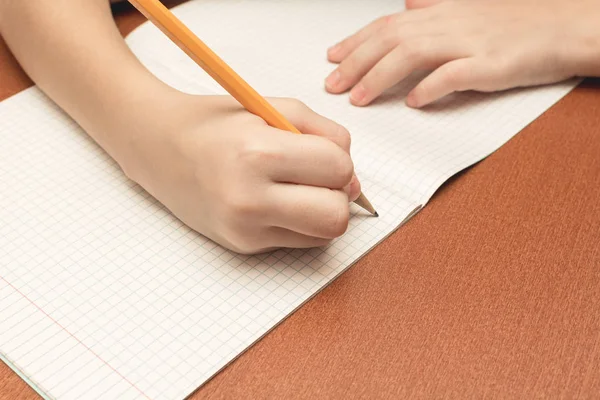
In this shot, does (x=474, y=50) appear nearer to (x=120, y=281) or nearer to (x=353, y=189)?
(x=353, y=189)

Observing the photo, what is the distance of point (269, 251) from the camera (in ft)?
1.68

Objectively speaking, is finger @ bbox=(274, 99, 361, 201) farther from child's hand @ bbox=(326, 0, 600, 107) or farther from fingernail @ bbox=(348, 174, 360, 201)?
child's hand @ bbox=(326, 0, 600, 107)

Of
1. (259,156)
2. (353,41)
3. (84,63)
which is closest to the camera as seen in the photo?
(259,156)

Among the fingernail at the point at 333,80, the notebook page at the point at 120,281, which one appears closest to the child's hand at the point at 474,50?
the fingernail at the point at 333,80

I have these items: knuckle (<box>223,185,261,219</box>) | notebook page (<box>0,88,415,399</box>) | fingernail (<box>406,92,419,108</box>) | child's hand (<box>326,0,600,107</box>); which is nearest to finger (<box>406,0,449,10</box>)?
child's hand (<box>326,0,600,107</box>)

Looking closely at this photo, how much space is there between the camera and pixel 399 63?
0.67m

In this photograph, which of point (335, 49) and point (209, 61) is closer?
point (209, 61)

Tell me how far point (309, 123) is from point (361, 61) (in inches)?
8.1

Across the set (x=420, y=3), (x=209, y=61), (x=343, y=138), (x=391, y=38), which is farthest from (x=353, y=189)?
(x=420, y=3)

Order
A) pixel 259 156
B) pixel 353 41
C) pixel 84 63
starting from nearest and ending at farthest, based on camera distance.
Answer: pixel 259 156 → pixel 84 63 → pixel 353 41

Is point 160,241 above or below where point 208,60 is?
below

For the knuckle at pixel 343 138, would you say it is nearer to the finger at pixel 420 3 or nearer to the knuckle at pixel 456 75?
the knuckle at pixel 456 75

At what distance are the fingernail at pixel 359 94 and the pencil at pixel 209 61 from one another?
19 centimetres

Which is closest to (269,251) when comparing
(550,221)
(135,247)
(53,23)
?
(135,247)
